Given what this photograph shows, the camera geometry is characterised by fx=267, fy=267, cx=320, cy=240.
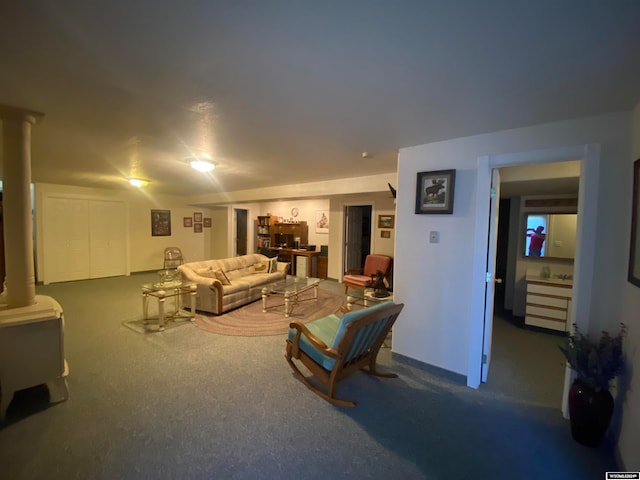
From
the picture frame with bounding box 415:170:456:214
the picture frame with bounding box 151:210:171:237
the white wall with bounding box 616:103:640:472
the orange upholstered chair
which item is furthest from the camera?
the picture frame with bounding box 151:210:171:237

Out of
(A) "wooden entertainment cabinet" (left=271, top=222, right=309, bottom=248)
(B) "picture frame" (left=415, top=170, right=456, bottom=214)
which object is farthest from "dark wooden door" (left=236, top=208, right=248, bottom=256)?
(B) "picture frame" (left=415, top=170, right=456, bottom=214)

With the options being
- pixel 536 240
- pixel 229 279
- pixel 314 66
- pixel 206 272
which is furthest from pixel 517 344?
pixel 206 272

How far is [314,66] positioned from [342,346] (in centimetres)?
→ 192

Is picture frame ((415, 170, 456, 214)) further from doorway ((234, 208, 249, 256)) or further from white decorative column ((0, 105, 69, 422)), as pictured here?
doorway ((234, 208, 249, 256))

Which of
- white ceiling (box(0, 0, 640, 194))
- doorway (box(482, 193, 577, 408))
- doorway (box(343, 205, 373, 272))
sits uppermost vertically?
white ceiling (box(0, 0, 640, 194))

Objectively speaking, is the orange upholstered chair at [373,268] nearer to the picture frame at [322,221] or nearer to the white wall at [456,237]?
the picture frame at [322,221]

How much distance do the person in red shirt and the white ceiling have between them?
9.43 ft

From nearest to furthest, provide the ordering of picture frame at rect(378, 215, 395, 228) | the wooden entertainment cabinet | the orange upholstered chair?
the orange upholstered chair → picture frame at rect(378, 215, 395, 228) → the wooden entertainment cabinet

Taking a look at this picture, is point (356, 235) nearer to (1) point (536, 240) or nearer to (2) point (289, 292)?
(2) point (289, 292)

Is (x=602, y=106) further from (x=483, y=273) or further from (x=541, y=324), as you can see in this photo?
(x=541, y=324)

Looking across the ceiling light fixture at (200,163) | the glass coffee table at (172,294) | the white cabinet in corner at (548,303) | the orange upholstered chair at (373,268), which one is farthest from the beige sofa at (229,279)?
the white cabinet in corner at (548,303)

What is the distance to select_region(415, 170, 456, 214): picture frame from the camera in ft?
8.48

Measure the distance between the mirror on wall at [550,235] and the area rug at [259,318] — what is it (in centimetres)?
333

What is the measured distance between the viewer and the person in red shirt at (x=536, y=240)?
166 inches
